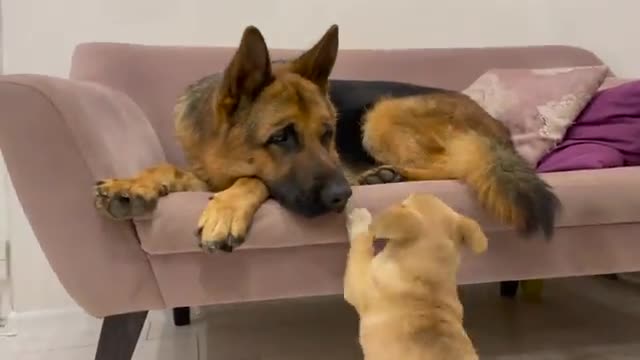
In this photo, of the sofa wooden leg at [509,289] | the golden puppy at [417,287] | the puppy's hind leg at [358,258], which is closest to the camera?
the golden puppy at [417,287]

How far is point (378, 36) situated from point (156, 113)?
2.98 feet

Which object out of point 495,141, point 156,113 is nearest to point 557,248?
point 495,141

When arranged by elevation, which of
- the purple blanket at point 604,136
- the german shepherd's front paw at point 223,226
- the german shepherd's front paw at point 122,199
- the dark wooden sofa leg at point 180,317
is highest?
the german shepherd's front paw at point 122,199

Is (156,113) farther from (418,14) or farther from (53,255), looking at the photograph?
(418,14)

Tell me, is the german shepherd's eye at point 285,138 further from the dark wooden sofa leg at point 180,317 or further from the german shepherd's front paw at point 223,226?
the dark wooden sofa leg at point 180,317

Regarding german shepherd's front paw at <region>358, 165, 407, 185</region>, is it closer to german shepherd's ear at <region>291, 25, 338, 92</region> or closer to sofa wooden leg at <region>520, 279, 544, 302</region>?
german shepherd's ear at <region>291, 25, 338, 92</region>

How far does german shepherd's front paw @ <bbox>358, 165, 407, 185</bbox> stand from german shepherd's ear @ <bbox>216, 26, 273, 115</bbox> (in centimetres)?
34

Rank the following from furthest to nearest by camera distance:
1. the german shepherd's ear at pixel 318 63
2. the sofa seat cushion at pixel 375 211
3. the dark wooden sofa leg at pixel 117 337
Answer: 1. the german shepherd's ear at pixel 318 63
2. the dark wooden sofa leg at pixel 117 337
3. the sofa seat cushion at pixel 375 211

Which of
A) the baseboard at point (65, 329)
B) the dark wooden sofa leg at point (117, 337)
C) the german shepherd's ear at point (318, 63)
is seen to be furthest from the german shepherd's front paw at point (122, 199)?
the baseboard at point (65, 329)

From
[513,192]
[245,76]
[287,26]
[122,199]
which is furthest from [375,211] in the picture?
[287,26]

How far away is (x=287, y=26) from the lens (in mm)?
2594

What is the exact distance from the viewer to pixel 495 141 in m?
1.80

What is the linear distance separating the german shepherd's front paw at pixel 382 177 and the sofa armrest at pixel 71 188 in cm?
57

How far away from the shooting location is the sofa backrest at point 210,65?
2215 millimetres
